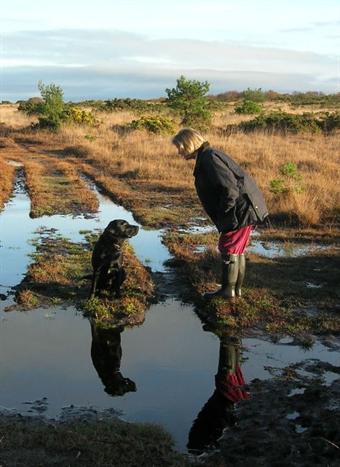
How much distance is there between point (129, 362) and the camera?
5246 mm

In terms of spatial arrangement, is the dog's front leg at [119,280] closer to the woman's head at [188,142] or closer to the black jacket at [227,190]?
the black jacket at [227,190]

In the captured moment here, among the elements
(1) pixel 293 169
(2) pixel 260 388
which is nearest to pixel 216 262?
(2) pixel 260 388

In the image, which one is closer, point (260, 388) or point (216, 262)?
point (260, 388)

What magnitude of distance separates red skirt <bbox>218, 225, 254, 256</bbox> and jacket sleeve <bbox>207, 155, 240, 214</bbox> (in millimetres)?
395

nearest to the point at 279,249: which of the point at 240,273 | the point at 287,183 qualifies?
the point at 240,273

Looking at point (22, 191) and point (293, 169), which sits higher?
point (293, 169)

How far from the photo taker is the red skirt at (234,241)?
21.0 ft

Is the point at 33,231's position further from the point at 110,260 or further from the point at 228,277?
the point at 228,277

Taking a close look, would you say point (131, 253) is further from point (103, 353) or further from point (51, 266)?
point (103, 353)

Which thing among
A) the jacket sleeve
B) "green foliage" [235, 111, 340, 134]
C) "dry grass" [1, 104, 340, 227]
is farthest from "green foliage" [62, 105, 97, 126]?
the jacket sleeve

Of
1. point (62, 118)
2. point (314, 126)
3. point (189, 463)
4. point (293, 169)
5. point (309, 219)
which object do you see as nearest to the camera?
point (189, 463)

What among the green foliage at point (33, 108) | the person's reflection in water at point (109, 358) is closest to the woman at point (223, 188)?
the person's reflection in water at point (109, 358)

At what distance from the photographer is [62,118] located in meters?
32.2

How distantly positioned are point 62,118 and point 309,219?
23.6 metres
